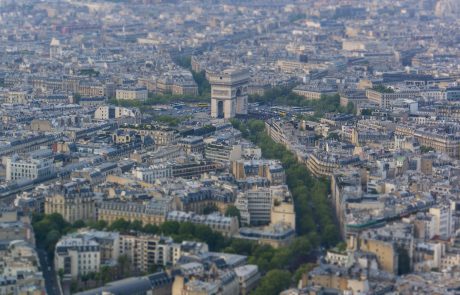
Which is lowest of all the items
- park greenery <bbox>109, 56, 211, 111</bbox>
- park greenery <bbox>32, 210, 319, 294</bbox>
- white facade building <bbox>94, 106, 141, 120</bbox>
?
park greenery <bbox>109, 56, 211, 111</bbox>

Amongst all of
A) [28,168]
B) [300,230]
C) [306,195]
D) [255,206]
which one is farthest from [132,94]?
[300,230]

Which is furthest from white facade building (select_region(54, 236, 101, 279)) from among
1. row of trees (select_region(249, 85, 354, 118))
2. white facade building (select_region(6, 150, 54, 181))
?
row of trees (select_region(249, 85, 354, 118))

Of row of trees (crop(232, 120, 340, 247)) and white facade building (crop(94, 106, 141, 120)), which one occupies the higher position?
row of trees (crop(232, 120, 340, 247))

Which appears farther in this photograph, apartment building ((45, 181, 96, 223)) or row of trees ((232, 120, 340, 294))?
apartment building ((45, 181, 96, 223))

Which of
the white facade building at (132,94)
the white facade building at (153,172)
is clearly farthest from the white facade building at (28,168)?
the white facade building at (132,94)

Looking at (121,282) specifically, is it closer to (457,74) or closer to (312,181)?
(312,181)

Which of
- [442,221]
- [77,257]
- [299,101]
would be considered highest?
[442,221]

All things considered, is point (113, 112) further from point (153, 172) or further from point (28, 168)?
point (153, 172)

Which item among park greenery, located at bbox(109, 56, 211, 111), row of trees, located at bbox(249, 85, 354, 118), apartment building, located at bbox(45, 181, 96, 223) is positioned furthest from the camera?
park greenery, located at bbox(109, 56, 211, 111)

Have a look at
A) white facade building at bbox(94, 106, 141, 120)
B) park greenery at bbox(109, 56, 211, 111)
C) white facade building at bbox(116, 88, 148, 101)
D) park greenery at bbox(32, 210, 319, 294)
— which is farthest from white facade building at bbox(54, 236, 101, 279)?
white facade building at bbox(116, 88, 148, 101)

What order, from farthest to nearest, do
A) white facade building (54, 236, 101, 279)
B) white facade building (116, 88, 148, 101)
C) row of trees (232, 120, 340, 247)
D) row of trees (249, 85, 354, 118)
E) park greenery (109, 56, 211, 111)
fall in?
white facade building (116, 88, 148, 101) → park greenery (109, 56, 211, 111) → row of trees (249, 85, 354, 118) → row of trees (232, 120, 340, 247) → white facade building (54, 236, 101, 279)

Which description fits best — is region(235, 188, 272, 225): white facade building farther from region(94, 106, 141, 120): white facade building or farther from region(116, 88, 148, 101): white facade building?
region(116, 88, 148, 101): white facade building

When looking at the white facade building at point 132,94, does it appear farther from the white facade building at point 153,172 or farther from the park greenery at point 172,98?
the white facade building at point 153,172
